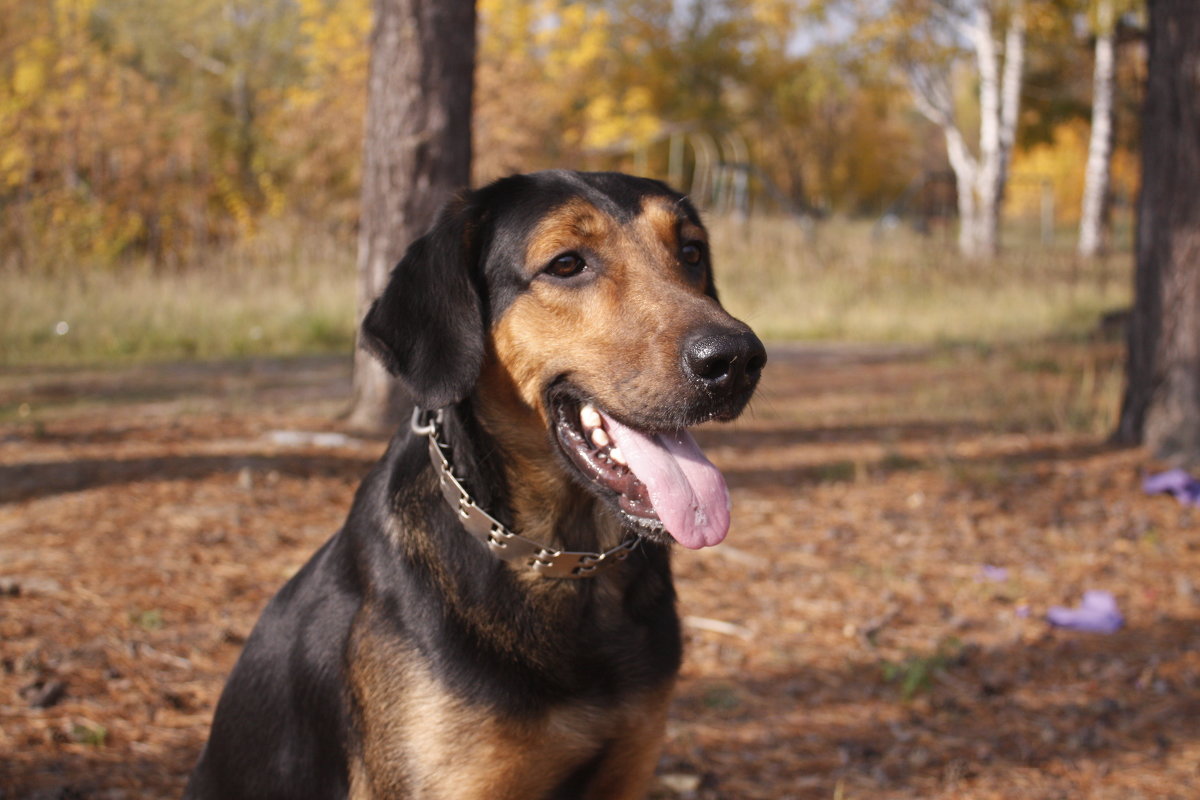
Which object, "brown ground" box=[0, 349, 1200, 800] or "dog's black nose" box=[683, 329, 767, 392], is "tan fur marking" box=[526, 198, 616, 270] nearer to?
"dog's black nose" box=[683, 329, 767, 392]

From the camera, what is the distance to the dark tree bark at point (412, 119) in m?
6.25

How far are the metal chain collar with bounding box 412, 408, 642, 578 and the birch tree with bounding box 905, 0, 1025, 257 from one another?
1864 centimetres

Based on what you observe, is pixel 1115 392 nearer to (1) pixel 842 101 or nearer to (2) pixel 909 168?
(1) pixel 842 101

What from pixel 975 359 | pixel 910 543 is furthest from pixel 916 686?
pixel 975 359

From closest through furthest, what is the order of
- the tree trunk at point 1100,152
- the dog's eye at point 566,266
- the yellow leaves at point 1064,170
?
the dog's eye at point 566,266
the tree trunk at point 1100,152
the yellow leaves at point 1064,170

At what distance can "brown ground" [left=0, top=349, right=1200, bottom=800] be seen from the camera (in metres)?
3.67

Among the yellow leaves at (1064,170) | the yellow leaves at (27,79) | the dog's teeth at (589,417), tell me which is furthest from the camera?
the yellow leaves at (1064,170)

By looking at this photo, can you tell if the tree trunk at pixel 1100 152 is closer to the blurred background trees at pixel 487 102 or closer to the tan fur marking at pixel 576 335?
the blurred background trees at pixel 487 102

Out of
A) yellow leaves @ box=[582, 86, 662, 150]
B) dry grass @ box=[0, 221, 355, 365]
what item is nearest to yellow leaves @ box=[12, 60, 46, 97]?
dry grass @ box=[0, 221, 355, 365]

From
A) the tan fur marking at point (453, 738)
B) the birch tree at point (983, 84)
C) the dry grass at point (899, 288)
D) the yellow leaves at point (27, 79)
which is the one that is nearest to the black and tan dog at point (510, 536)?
the tan fur marking at point (453, 738)

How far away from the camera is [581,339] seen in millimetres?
2732

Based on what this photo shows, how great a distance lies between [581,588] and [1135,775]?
7.78 feet

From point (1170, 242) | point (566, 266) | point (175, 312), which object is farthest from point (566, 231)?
point (175, 312)

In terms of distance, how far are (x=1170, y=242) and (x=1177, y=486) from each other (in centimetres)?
158
